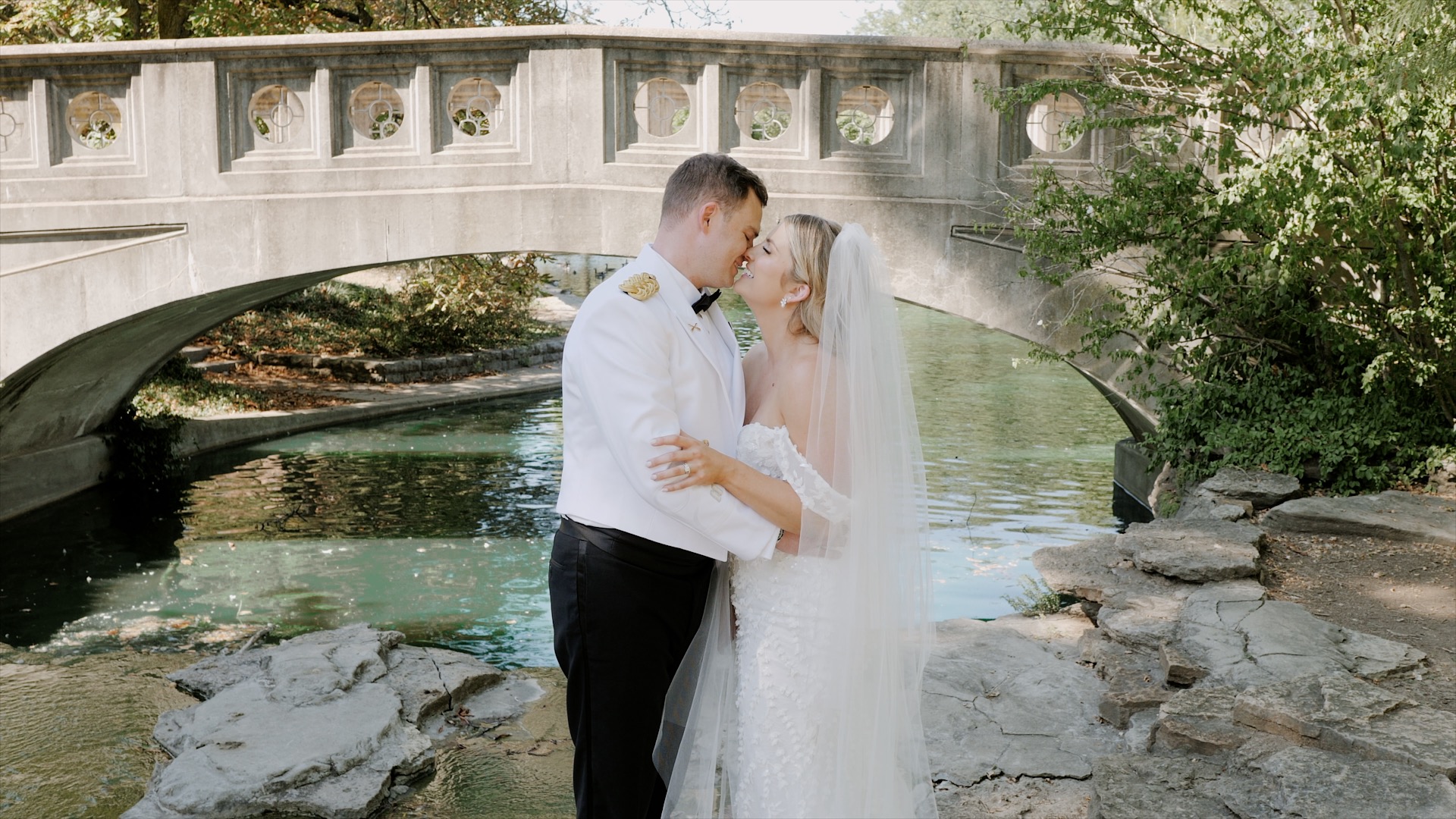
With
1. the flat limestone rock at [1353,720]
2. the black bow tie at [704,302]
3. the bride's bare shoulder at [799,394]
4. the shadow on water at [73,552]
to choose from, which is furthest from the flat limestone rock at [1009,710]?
the shadow on water at [73,552]

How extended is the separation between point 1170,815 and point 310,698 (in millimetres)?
3897

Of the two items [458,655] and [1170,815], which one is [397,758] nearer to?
[458,655]

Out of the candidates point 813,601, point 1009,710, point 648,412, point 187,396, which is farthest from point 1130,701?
point 187,396

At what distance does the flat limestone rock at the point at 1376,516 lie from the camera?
6.24 m

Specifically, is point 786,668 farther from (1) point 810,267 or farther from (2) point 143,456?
(2) point 143,456

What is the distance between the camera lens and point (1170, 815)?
3.43 m

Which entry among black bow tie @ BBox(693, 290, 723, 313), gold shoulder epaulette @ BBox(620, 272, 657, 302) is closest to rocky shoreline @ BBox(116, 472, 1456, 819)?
black bow tie @ BBox(693, 290, 723, 313)

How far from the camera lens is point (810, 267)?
3289mm

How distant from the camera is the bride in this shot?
10.6 ft

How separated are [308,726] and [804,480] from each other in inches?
126

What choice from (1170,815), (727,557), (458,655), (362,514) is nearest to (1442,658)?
(1170,815)

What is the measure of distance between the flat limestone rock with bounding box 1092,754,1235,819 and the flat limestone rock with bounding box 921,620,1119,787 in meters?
0.48

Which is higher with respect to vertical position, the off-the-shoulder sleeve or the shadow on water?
the off-the-shoulder sleeve

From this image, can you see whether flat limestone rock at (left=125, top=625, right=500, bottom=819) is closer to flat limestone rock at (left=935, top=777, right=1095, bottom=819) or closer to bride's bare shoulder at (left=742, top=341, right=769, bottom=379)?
flat limestone rock at (left=935, top=777, right=1095, bottom=819)
